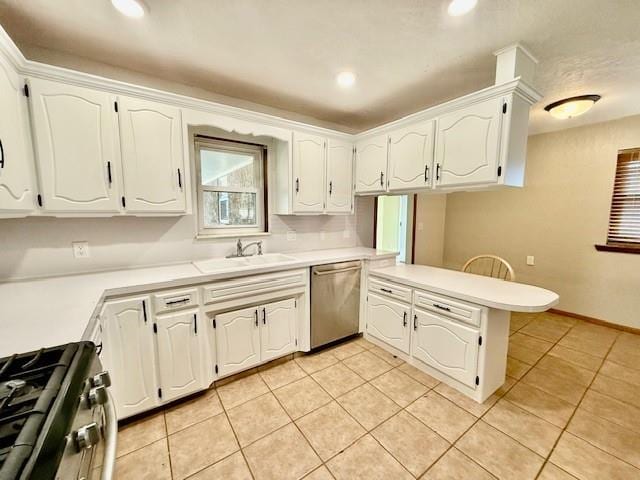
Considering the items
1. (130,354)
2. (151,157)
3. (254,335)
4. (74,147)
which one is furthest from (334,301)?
(74,147)

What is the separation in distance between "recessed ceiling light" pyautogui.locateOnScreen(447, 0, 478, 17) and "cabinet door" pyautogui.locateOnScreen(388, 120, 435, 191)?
2.74ft

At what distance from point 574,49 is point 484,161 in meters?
0.89

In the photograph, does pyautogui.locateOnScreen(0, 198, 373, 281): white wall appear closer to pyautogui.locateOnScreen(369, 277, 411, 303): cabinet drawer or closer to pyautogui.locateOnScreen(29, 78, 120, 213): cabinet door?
pyautogui.locateOnScreen(29, 78, 120, 213): cabinet door

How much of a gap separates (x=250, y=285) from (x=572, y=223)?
3.97m

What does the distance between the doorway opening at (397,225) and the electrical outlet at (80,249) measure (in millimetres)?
3197

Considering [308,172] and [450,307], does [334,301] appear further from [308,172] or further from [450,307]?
[308,172]

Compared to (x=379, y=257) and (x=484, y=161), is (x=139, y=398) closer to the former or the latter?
(x=379, y=257)

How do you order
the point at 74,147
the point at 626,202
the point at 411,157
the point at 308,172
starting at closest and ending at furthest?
the point at 74,147 → the point at 411,157 → the point at 308,172 → the point at 626,202

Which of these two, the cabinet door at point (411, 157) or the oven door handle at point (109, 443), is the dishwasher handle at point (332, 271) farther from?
the oven door handle at point (109, 443)

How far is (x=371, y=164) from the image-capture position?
9.18 ft

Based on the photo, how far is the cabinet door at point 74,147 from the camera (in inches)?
59.5

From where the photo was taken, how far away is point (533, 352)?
102 inches

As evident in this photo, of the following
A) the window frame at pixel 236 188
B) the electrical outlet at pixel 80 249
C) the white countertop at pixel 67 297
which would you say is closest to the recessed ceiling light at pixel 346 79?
the window frame at pixel 236 188

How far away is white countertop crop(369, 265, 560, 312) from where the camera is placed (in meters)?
1.65
